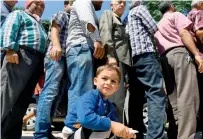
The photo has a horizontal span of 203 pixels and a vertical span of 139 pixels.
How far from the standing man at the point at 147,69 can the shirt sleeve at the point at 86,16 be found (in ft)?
1.97

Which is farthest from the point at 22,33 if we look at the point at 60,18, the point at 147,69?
the point at 147,69

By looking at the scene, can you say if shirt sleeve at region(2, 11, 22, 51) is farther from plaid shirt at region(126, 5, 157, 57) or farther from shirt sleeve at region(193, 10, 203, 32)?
shirt sleeve at region(193, 10, 203, 32)

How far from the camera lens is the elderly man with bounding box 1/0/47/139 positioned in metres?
3.94

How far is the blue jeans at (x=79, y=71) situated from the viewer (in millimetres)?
3551

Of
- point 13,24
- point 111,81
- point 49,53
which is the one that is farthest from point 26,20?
point 111,81

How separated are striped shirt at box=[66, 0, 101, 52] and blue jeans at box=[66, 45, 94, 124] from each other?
10 centimetres

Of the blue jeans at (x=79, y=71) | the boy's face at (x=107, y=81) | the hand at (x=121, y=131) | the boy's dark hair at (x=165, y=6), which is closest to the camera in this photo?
the hand at (x=121, y=131)

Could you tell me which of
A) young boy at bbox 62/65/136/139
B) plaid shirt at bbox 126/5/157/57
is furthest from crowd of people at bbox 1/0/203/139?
young boy at bbox 62/65/136/139

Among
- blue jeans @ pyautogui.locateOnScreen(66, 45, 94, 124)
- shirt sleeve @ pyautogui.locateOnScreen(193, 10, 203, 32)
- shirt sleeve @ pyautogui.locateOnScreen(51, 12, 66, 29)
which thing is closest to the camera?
blue jeans @ pyautogui.locateOnScreen(66, 45, 94, 124)

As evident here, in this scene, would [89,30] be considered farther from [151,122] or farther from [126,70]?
[151,122]

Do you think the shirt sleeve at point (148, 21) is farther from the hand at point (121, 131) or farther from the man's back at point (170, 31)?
the hand at point (121, 131)

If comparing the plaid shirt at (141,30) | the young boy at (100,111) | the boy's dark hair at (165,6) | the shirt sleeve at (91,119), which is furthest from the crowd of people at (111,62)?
the shirt sleeve at (91,119)

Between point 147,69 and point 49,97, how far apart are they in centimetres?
119

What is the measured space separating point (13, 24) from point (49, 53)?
636 mm
